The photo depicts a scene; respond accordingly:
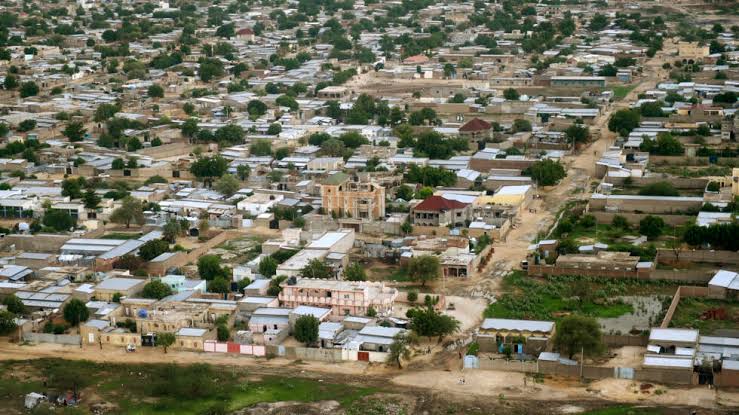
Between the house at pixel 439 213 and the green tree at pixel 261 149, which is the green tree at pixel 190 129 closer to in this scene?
the green tree at pixel 261 149

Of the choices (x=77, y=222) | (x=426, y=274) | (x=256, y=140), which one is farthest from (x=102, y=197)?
(x=426, y=274)

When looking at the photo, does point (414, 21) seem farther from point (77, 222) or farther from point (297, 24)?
point (77, 222)

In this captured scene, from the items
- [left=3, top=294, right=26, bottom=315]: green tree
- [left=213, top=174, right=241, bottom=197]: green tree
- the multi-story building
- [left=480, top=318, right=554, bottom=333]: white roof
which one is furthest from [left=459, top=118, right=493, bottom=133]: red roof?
[left=3, top=294, right=26, bottom=315]: green tree

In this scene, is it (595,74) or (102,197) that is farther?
(595,74)

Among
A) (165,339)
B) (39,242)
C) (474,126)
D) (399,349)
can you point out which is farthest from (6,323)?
(474,126)

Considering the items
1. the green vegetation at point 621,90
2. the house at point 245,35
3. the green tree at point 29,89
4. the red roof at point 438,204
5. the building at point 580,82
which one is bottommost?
the house at point 245,35

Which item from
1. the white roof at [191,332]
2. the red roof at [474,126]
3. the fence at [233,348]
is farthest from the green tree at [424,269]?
the red roof at [474,126]

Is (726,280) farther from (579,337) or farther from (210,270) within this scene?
(210,270)
